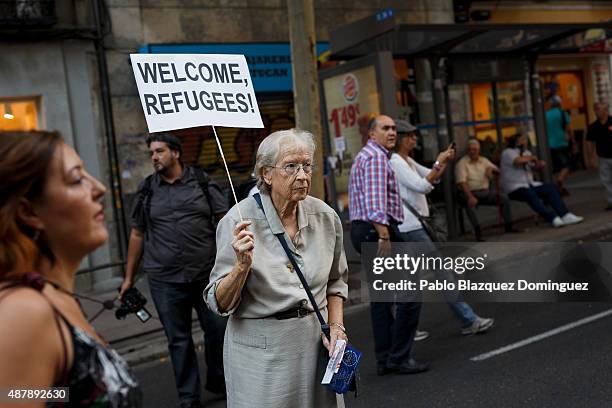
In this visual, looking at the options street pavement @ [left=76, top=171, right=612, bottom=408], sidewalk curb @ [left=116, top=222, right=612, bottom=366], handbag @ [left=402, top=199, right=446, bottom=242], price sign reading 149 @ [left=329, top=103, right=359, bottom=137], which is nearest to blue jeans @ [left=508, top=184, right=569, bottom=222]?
price sign reading 149 @ [left=329, top=103, right=359, bottom=137]

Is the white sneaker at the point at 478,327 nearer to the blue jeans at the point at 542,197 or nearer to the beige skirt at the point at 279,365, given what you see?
the beige skirt at the point at 279,365

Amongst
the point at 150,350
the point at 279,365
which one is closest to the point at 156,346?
the point at 150,350

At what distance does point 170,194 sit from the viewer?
5746 mm

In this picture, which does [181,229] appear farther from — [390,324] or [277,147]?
[277,147]

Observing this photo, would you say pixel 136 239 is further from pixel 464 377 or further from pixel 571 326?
pixel 571 326

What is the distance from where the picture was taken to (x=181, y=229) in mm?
5719

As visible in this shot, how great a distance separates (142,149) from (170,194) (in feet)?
24.1

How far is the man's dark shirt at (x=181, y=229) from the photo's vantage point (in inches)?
224

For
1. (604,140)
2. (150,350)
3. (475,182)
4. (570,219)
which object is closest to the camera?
(150,350)

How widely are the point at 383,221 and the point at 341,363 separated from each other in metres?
2.84

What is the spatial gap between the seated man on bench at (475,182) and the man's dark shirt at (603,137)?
7.26 ft

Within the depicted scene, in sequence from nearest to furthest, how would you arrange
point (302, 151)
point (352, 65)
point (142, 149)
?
point (302, 151)
point (352, 65)
point (142, 149)

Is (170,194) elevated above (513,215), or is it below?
above

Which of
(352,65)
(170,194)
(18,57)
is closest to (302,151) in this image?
(170,194)
